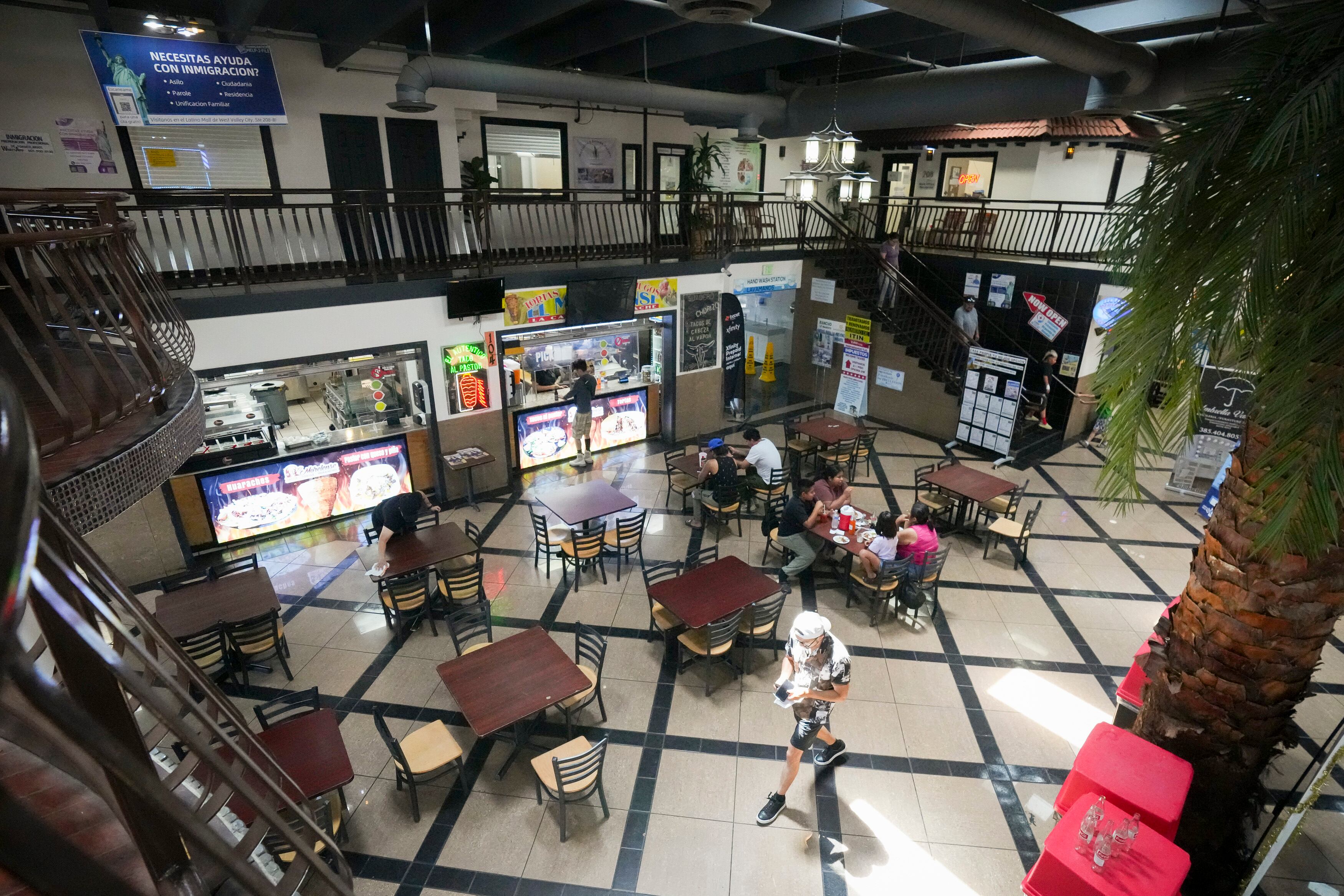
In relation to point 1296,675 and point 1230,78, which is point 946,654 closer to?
point 1296,675

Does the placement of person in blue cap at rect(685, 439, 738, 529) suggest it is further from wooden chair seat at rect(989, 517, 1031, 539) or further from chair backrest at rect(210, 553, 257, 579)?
chair backrest at rect(210, 553, 257, 579)

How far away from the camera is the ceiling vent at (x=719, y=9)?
16.0ft

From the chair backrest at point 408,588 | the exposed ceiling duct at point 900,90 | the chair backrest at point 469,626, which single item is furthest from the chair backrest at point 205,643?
the exposed ceiling duct at point 900,90

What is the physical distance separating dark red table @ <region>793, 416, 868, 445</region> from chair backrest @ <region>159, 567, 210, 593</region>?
8195 mm

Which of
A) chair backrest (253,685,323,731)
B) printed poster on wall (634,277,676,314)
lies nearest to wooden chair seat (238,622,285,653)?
chair backrest (253,685,323,731)

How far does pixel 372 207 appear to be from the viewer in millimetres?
8555

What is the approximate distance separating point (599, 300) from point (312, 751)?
768 cm

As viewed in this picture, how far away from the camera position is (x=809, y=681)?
515 cm

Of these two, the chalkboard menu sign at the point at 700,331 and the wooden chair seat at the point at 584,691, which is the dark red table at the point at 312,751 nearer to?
the wooden chair seat at the point at 584,691

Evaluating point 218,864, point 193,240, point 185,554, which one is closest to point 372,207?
point 193,240

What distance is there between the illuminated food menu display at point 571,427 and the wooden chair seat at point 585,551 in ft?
11.6

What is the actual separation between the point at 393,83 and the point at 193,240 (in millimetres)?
3666

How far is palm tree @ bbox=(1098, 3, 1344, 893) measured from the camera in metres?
2.85

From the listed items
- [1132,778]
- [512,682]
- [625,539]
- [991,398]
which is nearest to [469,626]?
[512,682]
